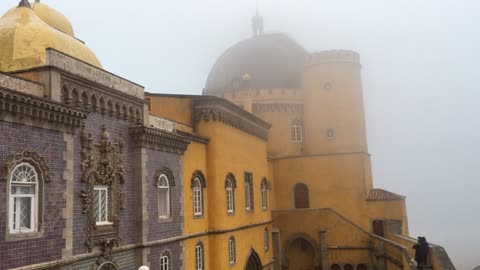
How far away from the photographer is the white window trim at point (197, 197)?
20.2 m

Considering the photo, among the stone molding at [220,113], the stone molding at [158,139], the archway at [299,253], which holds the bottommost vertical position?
the archway at [299,253]

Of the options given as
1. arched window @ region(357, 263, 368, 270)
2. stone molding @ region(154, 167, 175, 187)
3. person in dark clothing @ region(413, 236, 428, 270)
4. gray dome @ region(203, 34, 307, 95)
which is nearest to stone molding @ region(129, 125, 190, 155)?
stone molding @ region(154, 167, 175, 187)

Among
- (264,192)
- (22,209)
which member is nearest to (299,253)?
(264,192)

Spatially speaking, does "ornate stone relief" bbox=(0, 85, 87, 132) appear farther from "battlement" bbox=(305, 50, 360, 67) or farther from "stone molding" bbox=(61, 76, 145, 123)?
"battlement" bbox=(305, 50, 360, 67)

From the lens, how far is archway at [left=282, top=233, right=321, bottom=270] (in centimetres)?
3031

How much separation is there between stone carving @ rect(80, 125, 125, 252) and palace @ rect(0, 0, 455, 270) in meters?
0.04

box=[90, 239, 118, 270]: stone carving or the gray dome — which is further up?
the gray dome

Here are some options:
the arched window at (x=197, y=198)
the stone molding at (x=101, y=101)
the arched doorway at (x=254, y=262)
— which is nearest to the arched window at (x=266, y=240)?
the arched doorway at (x=254, y=262)

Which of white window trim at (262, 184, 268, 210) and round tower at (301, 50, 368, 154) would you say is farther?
round tower at (301, 50, 368, 154)

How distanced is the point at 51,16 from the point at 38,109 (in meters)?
7.10

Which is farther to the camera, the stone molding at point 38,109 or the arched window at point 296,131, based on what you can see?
the arched window at point 296,131

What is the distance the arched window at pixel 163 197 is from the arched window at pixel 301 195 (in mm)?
16569

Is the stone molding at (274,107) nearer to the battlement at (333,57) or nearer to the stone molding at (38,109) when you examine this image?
the battlement at (333,57)

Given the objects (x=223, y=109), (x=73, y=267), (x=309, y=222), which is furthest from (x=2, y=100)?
(x=309, y=222)
